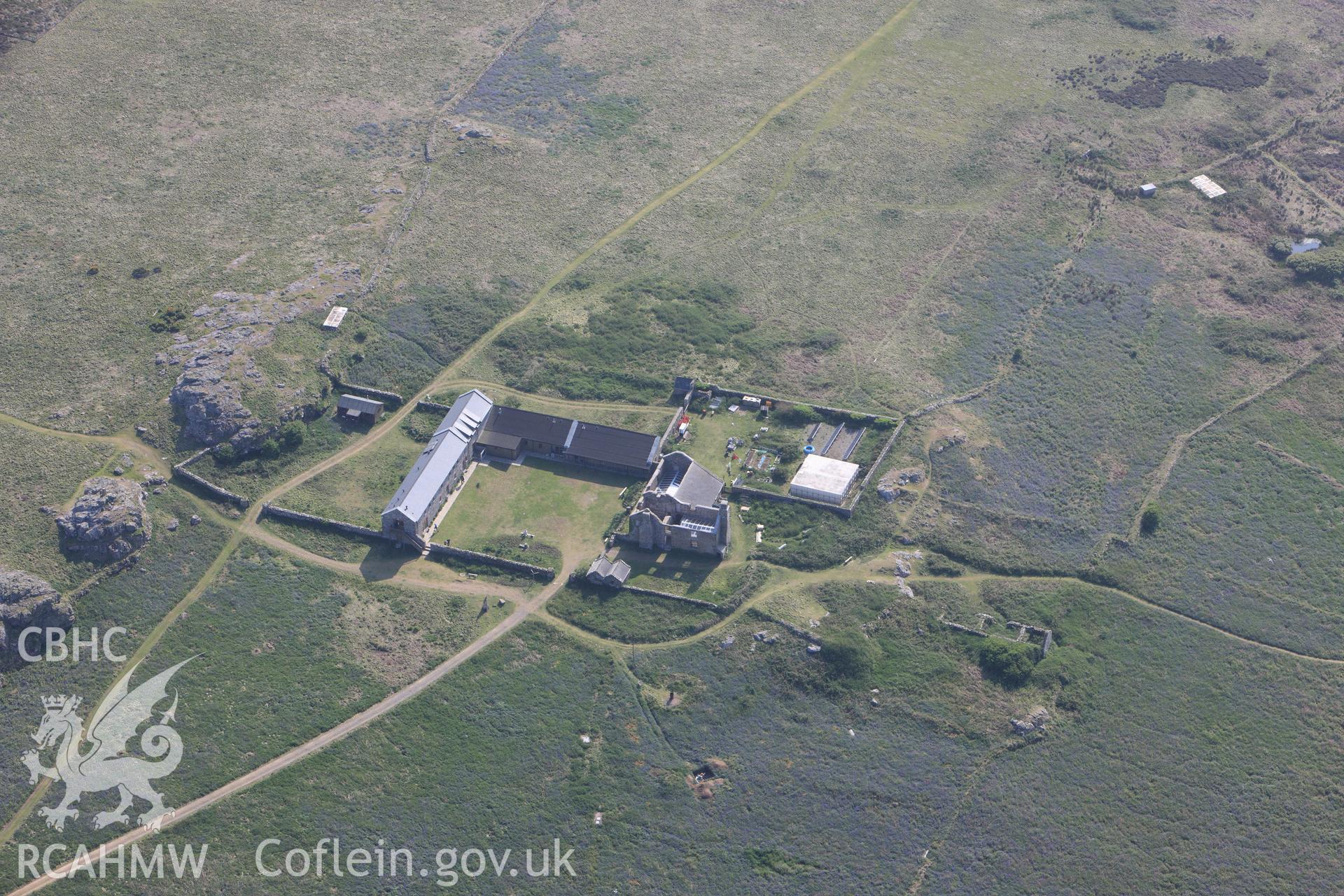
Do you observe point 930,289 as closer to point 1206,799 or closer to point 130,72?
point 1206,799

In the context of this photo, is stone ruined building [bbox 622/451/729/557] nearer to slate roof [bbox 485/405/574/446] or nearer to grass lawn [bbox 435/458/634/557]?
grass lawn [bbox 435/458/634/557]

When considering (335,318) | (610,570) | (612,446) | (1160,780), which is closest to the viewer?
(1160,780)

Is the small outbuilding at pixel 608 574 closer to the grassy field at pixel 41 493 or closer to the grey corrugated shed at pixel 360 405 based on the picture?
the grey corrugated shed at pixel 360 405

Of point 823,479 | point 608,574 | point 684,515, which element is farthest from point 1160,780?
point 608,574

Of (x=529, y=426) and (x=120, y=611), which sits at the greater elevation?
(x=529, y=426)

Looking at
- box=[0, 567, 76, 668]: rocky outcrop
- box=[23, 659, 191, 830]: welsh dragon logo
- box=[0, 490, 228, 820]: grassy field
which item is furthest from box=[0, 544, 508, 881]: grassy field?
box=[0, 567, 76, 668]: rocky outcrop

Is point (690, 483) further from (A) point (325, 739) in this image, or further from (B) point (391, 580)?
(A) point (325, 739)
